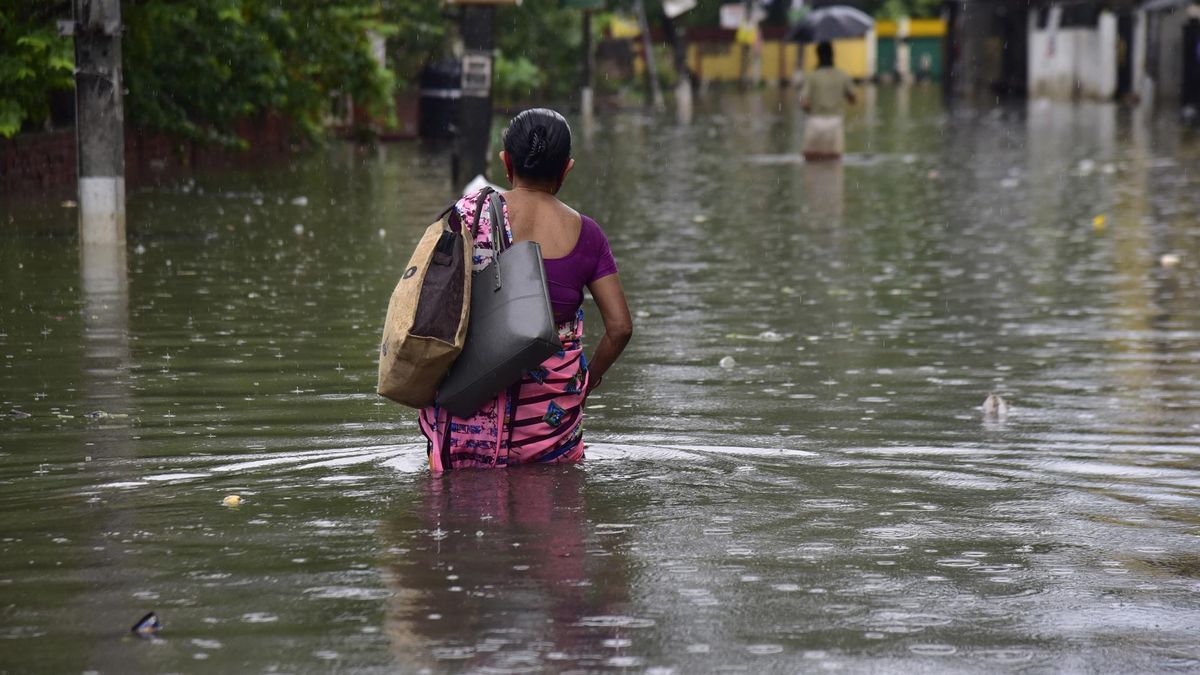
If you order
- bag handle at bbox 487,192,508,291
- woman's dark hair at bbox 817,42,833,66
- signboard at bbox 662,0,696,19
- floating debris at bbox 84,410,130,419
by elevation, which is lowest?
floating debris at bbox 84,410,130,419

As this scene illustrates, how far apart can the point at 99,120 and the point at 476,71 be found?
20.2 ft

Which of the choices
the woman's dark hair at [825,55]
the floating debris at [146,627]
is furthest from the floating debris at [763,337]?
the woman's dark hair at [825,55]

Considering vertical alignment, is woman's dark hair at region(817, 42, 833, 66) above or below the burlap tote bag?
above

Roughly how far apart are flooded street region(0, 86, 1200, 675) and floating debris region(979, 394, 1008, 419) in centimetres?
4

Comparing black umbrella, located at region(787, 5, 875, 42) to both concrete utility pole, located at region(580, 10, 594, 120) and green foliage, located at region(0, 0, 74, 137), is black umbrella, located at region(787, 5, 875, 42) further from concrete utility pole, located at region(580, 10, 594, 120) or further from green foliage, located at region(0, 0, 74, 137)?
green foliage, located at region(0, 0, 74, 137)

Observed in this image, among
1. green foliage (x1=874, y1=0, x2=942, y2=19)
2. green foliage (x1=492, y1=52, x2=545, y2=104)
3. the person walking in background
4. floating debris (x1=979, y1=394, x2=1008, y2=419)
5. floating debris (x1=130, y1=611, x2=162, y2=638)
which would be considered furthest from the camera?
green foliage (x1=874, y1=0, x2=942, y2=19)

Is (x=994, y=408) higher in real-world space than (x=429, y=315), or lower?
lower

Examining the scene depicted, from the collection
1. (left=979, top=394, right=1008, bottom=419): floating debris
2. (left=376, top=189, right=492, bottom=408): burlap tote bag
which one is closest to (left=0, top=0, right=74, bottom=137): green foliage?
(left=979, top=394, right=1008, bottom=419): floating debris

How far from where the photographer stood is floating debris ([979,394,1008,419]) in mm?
8797

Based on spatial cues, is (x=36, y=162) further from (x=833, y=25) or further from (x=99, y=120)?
(x=833, y=25)

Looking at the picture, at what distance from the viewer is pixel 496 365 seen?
A: 6512mm

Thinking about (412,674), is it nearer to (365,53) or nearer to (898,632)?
(898,632)

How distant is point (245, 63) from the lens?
23.1 meters

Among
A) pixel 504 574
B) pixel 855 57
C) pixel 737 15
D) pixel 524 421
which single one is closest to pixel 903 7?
pixel 855 57
